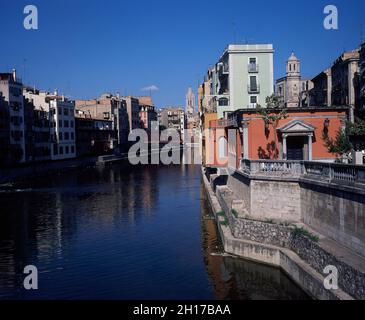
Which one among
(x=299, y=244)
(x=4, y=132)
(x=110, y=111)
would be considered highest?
(x=110, y=111)

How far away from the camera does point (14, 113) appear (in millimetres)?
73750

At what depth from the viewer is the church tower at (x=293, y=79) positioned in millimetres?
102625

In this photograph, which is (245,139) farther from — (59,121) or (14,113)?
(59,121)

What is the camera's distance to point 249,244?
24.8 meters

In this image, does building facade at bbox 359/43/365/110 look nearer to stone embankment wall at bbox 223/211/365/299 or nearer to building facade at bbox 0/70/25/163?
stone embankment wall at bbox 223/211/365/299

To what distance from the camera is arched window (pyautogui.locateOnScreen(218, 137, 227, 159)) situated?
4497cm

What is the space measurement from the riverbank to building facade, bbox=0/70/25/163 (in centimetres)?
5221

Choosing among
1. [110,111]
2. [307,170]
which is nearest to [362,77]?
[307,170]

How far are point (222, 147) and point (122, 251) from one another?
19.6 m

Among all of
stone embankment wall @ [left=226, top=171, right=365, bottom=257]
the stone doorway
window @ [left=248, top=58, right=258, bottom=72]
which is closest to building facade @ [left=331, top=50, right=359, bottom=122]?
window @ [left=248, top=58, right=258, bottom=72]

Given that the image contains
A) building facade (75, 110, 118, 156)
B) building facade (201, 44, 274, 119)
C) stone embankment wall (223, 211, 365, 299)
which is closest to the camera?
stone embankment wall (223, 211, 365, 299)

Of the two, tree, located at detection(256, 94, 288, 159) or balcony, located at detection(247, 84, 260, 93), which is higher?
balcony, located at detection(247, 84, 260, 93)
